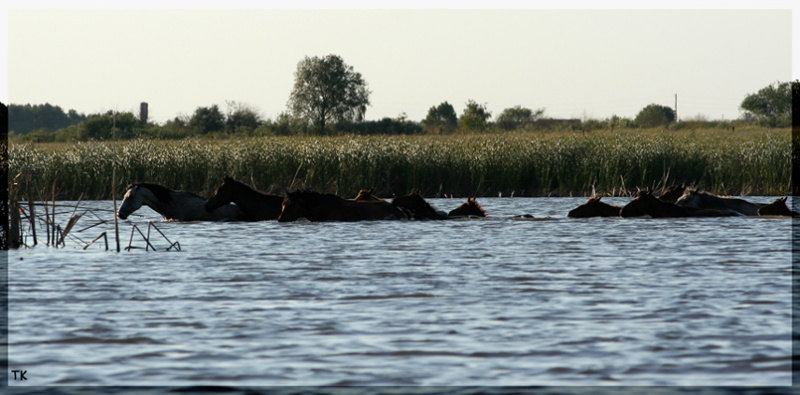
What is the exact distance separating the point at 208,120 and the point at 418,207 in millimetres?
69999

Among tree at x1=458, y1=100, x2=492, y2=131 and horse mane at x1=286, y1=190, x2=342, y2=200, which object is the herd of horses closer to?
horse mane at x1=286, y1=190, x2=342, y2=200

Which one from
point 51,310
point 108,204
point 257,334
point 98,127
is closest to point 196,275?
point 51,310

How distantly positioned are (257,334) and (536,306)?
2471mm

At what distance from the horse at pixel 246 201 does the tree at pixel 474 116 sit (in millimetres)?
83300

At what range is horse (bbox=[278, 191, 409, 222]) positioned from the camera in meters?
19.2

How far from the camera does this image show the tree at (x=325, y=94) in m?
107

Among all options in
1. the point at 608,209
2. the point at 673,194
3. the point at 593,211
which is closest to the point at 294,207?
the point at 593,211

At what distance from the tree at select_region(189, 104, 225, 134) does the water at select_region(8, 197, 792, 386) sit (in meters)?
72.5

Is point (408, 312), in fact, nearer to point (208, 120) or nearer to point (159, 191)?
point (159, 191)

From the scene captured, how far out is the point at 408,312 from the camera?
8.52 meters

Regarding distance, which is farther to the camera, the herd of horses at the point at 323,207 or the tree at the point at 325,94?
the tree at the point at 325,94

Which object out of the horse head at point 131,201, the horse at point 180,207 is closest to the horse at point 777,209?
the horse at point 180,207

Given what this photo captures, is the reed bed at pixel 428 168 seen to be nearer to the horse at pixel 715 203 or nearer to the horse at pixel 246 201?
the horse at pixel 715 203

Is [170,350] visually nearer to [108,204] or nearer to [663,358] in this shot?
[663,358]
